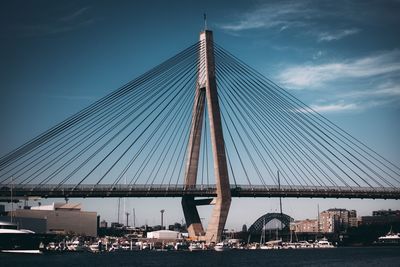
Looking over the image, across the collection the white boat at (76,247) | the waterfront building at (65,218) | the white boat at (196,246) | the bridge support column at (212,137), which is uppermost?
the bridge support column at (212,137)

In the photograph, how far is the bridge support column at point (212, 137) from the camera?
92.4 m

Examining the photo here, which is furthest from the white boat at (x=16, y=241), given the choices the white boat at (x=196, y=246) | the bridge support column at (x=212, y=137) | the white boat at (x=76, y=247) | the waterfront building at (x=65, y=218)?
the waterfront building at (x=65, y=218)

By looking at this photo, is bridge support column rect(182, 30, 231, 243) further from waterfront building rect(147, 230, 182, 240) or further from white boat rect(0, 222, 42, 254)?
waterfront building rect(147, 230, 182, 240)

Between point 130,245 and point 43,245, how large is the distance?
1156 inches

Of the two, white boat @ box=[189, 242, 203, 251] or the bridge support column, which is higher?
the bridge support column

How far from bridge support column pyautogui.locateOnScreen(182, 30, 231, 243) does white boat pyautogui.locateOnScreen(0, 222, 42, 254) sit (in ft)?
97.7

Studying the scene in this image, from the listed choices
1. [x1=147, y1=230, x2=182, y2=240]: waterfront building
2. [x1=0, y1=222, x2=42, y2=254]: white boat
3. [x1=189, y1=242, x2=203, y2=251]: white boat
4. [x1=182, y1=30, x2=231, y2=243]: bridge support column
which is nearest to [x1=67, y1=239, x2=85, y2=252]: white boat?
[x1=0, y1=222, x2=42, y2=254]: white boat

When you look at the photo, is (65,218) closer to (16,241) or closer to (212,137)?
(16,241)

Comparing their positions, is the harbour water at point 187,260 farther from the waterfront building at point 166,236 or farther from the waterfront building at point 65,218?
the waterfront building at point 65,218

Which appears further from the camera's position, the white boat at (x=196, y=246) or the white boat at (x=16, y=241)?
the white boat at (x=196, y=246)

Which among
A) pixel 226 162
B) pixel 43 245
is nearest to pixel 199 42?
pixel 226 162

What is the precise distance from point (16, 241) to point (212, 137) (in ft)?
126

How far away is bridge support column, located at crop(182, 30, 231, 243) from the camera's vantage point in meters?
92.4

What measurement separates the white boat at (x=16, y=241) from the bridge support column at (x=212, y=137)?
2979 centimetres
